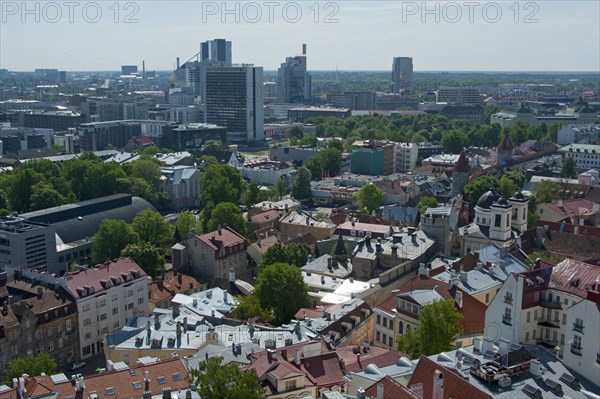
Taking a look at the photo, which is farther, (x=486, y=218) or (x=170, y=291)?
(x=486, y=218)

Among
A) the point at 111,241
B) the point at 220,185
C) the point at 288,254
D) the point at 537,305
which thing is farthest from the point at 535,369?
the point at 220,185

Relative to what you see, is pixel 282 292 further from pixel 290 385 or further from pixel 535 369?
pixel 535 369

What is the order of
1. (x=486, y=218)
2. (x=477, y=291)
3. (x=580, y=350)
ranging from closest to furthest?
(x=580, y=350)
(x=477, y=291)
(x=486, y=218)

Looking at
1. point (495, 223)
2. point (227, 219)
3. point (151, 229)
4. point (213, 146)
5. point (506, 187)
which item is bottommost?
point (151, 229)

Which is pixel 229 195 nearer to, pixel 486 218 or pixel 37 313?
pixel 486 218

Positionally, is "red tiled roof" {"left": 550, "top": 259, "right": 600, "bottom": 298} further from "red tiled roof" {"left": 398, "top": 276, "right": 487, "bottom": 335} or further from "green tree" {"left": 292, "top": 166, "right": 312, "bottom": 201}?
"green tree" {"left": 292, "top": 166, "right": 312, "bottom": 201}

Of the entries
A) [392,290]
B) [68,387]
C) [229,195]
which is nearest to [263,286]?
[392,290]
